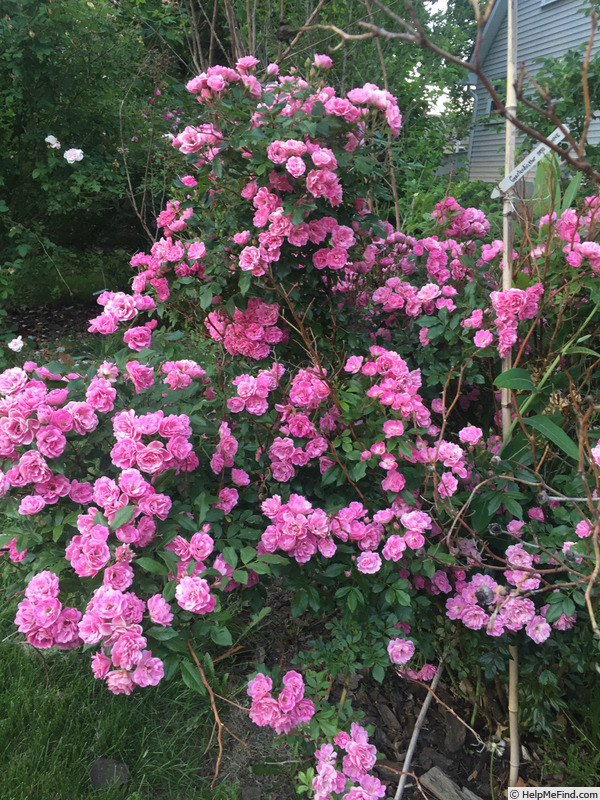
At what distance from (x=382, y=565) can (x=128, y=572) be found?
0.64 meters

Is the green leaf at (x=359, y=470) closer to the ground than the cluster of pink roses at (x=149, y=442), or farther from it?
closer to the ground

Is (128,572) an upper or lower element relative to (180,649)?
upper

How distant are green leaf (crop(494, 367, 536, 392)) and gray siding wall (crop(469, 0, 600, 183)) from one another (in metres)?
8.14

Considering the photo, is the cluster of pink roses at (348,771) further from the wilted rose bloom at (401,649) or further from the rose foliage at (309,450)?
the wilted rose bloom at (401,649)

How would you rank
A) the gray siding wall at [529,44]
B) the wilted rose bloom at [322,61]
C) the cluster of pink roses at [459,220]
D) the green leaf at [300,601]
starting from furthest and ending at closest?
the gray siding wall at [529,44] → the cluster of pink roses at [459,220] → the wilted rose bloom at [322,61] → the green leaf at [300,601]

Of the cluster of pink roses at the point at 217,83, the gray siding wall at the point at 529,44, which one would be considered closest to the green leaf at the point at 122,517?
the cluster of pink roses at the point at 217,83

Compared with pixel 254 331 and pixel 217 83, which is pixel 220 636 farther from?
pixel 217 83

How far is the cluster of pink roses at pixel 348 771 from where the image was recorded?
1230 millimetres

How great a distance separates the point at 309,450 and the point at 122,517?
0.53 metres

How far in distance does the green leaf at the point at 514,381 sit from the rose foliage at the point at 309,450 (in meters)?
0.01

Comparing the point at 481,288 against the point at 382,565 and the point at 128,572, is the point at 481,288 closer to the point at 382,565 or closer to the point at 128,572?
the point at 382,565

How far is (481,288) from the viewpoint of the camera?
1764 mm

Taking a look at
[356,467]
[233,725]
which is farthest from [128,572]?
[233,725]

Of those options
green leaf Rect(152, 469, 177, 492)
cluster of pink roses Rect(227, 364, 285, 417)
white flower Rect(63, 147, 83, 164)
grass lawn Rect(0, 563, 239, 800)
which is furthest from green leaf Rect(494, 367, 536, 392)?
white flower Rect(63, 147, 83, 164)
